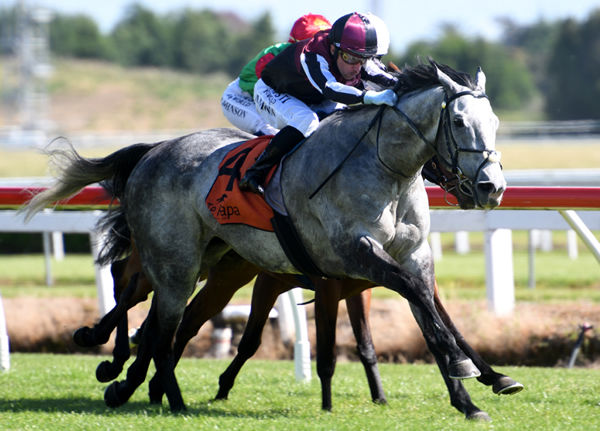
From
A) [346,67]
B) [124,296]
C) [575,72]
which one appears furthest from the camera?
[575,72]

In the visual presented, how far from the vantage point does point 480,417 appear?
4.71 meters

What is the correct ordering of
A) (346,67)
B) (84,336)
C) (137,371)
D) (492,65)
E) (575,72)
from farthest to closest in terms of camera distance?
(492,65) → (575,72) → (84,336) → (137,371) → (346,67)

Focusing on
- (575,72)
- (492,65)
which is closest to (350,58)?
(575,72)

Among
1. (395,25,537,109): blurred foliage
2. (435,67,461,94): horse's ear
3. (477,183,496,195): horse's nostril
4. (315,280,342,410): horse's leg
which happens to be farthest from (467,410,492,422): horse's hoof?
(395,25,537,109): blurred foliage

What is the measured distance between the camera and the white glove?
487cm

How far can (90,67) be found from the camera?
72.8m

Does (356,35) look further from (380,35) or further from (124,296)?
(124,296)

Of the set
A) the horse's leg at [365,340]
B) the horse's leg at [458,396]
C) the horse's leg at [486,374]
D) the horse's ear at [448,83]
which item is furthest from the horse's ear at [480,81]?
the horse's leg at [365,340]

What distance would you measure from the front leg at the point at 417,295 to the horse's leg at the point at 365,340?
88 centimetres

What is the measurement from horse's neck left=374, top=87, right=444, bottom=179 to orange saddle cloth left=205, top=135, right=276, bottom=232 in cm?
73

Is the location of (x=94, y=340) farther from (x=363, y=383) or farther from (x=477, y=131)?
(x=477, y=131)

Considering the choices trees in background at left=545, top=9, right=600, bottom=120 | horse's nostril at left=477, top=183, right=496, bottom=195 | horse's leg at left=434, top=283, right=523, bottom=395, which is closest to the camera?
horse's nostril at left=477, top=183, right=496, bottom=195

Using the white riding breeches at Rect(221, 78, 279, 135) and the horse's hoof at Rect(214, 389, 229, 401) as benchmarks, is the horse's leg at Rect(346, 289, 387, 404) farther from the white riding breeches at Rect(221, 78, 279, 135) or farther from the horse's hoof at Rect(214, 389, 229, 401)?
the white riding breeches at Rect(221, 78, 279, 135)

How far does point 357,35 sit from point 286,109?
61 centimetres
